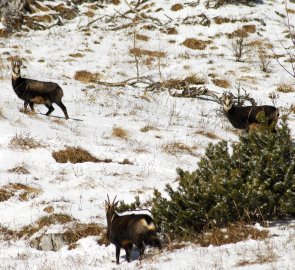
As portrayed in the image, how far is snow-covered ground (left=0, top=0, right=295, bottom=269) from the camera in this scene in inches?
225

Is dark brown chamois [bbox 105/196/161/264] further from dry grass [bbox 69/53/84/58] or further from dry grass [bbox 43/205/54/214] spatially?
dry grass [bbox 69/53/84/58]

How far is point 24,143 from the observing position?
10070mm

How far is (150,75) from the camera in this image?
66.9ft

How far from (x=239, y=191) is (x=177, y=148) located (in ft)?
18.1

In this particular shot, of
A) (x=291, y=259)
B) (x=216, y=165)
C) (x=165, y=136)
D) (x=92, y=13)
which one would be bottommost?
(x=92, y=13)

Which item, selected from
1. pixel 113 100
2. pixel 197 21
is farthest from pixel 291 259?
pixel 197 21

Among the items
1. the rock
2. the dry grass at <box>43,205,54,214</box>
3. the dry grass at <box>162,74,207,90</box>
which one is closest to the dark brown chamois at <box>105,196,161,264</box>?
the rock

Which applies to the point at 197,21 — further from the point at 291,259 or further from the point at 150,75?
the point at 291,259

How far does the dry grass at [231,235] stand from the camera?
5.44 metres

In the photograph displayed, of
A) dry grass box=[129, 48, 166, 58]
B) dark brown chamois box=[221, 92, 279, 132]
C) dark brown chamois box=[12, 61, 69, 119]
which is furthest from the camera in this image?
dry grass box=[129, 48, 166, 58]

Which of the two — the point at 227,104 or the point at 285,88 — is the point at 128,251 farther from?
Result: the point at 285,88

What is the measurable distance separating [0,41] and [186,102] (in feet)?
42.5

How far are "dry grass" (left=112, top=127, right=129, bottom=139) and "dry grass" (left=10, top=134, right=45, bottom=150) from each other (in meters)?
2.48

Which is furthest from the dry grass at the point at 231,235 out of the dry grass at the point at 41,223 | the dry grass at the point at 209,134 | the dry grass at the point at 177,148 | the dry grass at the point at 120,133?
the dry grass at the point at 209,134
